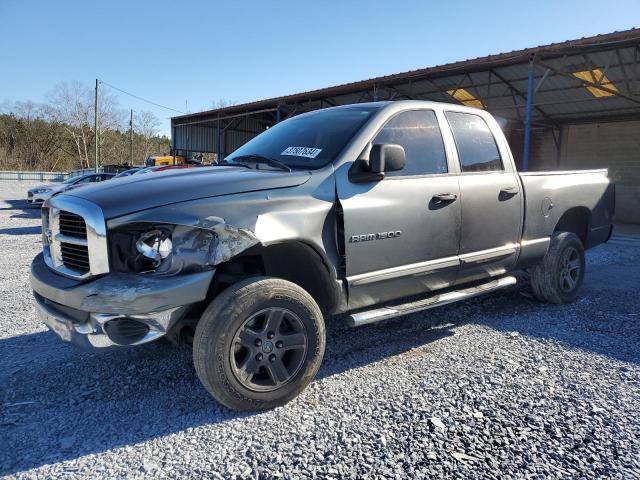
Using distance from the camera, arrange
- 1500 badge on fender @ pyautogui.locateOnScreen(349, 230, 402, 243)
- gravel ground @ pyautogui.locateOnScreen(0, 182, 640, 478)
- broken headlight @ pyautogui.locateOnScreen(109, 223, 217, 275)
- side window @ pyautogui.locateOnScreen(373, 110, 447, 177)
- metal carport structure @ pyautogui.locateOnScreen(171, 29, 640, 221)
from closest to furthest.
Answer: gravel ground @ pyautogui.locateOnScreen(0, 182, 640, 478) < broken headlight @ pyautogui.locateOnScreen(109, 223, 217, 275) < 1500 badge on fender @ pyautogui.locateOnScreen(349, 230, 402, 243) < side window @ pyautogui.locateOnScreen(373, 110, 447, 177) < metal carport structure @ pyautogui.locateOnScreen(171, 29, 640, 221)

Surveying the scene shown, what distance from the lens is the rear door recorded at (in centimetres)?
387

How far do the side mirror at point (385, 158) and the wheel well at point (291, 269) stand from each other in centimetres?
72

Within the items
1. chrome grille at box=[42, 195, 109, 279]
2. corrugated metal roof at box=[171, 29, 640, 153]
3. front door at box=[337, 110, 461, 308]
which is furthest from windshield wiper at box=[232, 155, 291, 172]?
corrugated metal roof at box=[171, 29, 640, 153]

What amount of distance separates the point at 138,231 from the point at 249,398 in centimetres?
113

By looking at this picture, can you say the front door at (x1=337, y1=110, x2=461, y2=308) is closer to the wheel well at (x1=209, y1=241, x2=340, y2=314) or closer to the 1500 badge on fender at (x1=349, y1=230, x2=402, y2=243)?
the 1500 badge on fender at (x1=349, y1=230, x2=402, y2=243)

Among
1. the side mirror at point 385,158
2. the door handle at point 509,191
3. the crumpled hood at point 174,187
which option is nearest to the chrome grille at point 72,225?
the crumpled hood at point 174,187

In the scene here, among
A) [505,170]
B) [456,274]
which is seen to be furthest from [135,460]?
[505,170]

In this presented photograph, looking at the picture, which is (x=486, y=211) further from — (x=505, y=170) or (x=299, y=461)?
(x=299, y=461)

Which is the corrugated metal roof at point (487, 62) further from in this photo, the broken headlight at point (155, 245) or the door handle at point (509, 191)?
the broken headlight at point (155, 245)

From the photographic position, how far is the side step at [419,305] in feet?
Result: 10.2

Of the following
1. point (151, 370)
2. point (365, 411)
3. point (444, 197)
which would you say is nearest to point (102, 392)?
point (151, 370)

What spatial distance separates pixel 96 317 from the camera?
2.44 metres

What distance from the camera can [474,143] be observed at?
418 cm

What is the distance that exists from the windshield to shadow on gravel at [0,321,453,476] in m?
1.54
